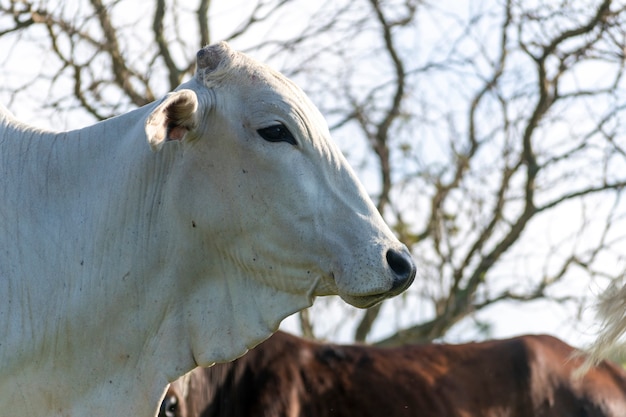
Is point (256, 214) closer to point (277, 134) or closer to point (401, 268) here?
point (277, 134)

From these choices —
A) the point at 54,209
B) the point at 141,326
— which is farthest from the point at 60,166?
the point at 141,326

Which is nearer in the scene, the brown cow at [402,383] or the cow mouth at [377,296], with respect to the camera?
the cow mouth at [377,296]

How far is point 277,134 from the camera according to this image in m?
3.78

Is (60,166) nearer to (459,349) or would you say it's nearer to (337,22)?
(459,349)

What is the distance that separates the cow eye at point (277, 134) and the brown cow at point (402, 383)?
2672 millimetres

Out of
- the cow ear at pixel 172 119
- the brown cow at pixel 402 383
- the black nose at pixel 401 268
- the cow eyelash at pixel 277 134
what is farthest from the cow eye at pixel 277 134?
the brown cow at pixel 402 383

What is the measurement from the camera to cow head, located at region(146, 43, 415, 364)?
370 centimetres

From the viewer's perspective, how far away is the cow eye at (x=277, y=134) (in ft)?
12.4

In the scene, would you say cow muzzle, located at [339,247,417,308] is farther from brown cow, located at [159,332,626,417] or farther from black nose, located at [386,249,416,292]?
brown cow, located at [159,332,626,417]

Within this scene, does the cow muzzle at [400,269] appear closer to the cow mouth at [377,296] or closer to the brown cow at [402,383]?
the cow mouth at [377,296]

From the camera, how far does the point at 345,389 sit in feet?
22.1

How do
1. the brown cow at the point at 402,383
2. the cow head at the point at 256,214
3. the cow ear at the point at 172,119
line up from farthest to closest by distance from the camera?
the brown cow at the point at 402,383 → the cow head at the point at 256,214 → the cow ear at the point at 172,119

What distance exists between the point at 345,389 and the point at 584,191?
139 inches

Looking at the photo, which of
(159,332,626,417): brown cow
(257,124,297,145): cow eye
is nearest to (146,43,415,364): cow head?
(257,124,297,145): cow eye
